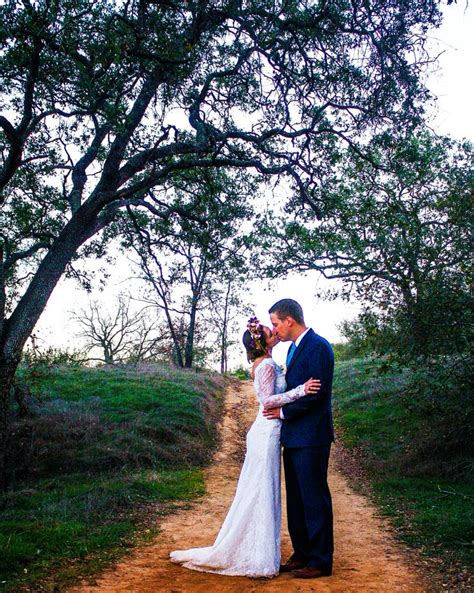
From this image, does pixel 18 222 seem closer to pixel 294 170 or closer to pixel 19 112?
pixel 19 112

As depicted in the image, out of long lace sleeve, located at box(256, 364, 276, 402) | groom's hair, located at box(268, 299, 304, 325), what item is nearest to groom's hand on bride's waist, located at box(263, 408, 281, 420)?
long lace sleeve, located at box(256, 364, 276, 402)

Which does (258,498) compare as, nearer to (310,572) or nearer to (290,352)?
(310,572)

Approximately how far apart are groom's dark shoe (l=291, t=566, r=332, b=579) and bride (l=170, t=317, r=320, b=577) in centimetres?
21

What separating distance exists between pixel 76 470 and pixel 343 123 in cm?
914

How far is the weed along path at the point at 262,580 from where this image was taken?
518cm

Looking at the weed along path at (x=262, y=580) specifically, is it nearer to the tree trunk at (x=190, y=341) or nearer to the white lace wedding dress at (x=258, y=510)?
the white lace wedding dress at (x=258, y=510)

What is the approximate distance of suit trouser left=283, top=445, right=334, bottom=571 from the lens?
5418mm

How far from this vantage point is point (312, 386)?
5371mm

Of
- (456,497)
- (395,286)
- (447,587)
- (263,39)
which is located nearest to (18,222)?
(263,39)

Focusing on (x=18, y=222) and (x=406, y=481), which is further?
(x=18, y=222)

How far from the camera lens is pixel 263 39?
10.9 m

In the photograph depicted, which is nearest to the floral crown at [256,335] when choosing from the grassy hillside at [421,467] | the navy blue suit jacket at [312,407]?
the navy blue suit jacket at [312,407]

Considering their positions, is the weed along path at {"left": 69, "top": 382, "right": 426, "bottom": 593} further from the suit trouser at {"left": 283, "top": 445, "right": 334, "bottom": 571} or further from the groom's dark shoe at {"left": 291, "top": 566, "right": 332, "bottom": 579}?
the suit trouser at {"left": 283, "top": 445, "right": 334, "bottom": 571}

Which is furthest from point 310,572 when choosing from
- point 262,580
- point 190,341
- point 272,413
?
point 190,341
